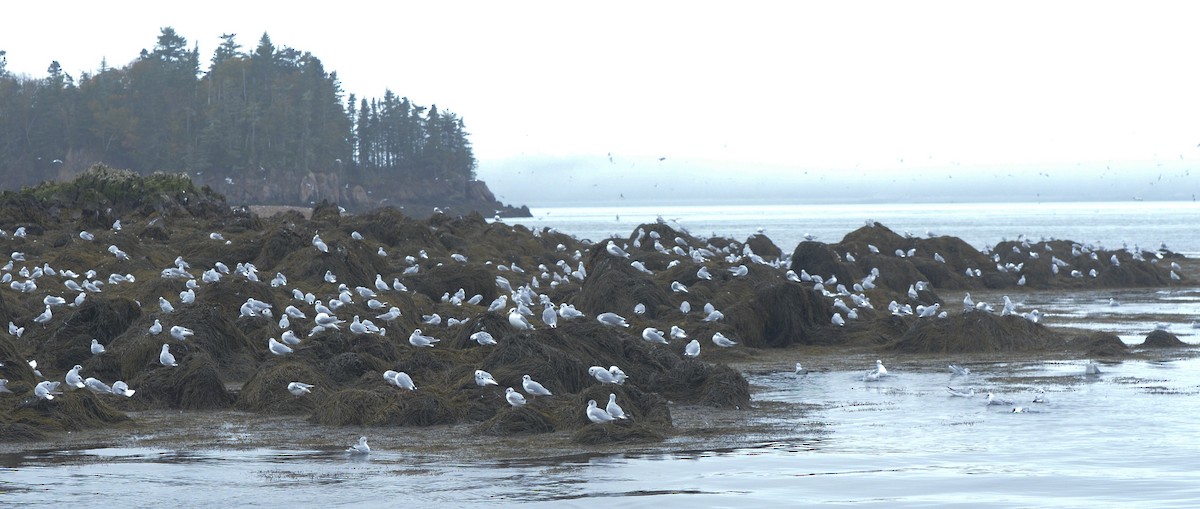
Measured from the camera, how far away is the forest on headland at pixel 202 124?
118 meters

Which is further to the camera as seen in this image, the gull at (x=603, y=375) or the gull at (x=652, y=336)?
the gull at (x=652, y=336)

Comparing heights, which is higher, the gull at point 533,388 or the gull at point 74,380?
the gull at point 74,380

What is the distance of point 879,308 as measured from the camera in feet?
88.5

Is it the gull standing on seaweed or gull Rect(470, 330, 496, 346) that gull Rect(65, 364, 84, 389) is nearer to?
the gull standing on seaweed

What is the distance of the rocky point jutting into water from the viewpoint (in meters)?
14.1

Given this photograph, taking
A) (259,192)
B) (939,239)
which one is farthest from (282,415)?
(259,192)

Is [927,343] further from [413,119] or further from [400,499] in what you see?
[413,119]

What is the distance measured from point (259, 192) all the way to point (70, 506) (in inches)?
4368

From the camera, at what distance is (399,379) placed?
14.2 metres

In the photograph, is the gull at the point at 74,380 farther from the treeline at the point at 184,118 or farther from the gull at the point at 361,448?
the treeline at the point at 184,118

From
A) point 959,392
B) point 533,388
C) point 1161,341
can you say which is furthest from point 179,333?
point 1161,341

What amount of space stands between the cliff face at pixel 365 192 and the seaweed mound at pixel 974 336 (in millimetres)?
89830

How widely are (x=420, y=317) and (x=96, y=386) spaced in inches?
297

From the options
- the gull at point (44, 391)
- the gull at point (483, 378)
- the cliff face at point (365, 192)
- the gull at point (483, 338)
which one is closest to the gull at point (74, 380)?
the gull at point (44, 391)
